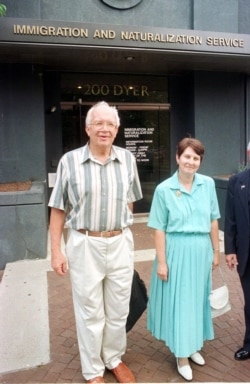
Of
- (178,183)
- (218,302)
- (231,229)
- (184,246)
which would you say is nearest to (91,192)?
(178,183)

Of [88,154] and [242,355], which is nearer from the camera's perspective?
[88,154]

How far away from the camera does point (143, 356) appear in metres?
3.27

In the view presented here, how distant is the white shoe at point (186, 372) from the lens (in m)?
2.92

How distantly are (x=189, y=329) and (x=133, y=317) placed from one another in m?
0.45

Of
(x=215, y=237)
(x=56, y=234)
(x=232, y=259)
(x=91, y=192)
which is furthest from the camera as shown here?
(x=232, y=259)

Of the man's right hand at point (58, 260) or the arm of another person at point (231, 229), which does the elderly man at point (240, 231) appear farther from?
the man's right hand at point (58, 260)

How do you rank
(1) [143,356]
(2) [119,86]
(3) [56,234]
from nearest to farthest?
(3) [56,234] → (1) [143,356] → (2) [119,86]

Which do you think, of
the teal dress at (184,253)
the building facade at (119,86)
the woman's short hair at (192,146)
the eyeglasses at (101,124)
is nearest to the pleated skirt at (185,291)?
the teal dress at (184,253)

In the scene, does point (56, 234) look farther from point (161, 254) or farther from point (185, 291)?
point (185, 291)

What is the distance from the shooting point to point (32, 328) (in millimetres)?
3762

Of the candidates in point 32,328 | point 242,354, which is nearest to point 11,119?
point 32,328

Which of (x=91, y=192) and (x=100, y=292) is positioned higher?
(x=91, y=192)

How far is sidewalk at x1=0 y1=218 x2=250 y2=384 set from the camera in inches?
117

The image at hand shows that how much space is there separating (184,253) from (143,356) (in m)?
1.04
